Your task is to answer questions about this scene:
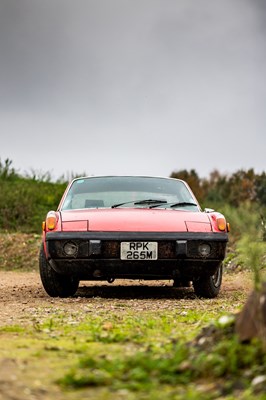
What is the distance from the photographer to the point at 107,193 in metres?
9.35

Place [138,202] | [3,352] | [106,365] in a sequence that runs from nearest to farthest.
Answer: [106,365] < [3,352] < [138,202]

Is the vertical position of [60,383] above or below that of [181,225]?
below

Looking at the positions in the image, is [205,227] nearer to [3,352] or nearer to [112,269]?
[112,269]

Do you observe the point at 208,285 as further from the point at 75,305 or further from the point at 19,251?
the point at 19,251

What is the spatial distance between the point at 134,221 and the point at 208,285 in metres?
1.27

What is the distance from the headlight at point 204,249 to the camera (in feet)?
27.5

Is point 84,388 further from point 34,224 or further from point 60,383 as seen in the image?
point 34,224

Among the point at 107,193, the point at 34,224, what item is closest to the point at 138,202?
the point at 107,193

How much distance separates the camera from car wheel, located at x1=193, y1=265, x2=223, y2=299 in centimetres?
903

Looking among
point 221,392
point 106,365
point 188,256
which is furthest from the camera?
point 188,256

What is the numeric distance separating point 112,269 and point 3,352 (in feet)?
12.1

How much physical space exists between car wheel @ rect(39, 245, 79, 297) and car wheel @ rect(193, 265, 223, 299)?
1.39 metres

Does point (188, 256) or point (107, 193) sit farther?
point (107, 193)

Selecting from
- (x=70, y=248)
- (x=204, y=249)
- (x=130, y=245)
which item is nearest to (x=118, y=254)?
(x=130, y=245)
